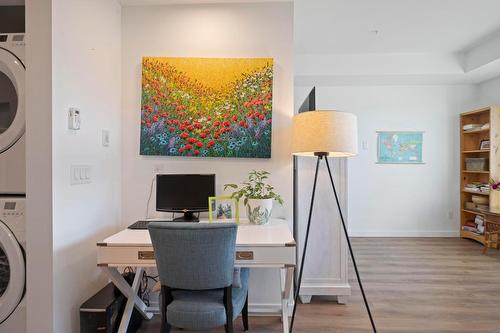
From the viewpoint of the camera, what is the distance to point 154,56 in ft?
8.04

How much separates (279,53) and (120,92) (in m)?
1.38

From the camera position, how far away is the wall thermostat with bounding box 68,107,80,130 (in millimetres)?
1787

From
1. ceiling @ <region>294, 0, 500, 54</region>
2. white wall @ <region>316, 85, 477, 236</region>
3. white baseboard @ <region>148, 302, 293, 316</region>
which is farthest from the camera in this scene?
white wall @ <region>316, 85, 477, 236</region>

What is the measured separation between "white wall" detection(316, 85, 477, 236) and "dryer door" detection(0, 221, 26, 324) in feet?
14.0

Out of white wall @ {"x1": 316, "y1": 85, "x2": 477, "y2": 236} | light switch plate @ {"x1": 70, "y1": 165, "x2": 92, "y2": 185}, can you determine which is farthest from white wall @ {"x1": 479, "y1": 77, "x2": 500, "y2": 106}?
light switch plate @ {"x1": 70, "y1": 165, "x2": 92, "y2": 185}

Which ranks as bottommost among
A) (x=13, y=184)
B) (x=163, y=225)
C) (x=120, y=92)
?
(x=163, y=225)

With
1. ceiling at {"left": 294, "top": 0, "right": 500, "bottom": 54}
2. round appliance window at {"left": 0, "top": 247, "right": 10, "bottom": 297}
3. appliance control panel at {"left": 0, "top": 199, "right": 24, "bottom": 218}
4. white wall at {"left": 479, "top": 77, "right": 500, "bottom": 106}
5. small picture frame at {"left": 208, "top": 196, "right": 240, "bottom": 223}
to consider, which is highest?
ceiling at {"left": 294, "top": 0, "right": 500, "bottom": 54}

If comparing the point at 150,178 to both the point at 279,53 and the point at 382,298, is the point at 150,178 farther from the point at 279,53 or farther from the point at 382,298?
the point at 382,298

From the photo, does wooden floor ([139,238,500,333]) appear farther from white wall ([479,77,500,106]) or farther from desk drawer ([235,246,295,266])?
white wall ([479,77,500,106])

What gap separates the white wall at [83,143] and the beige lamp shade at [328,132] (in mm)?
1494

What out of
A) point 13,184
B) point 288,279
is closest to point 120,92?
point 13,184

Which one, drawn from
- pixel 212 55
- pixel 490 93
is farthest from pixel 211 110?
pixel 490 93

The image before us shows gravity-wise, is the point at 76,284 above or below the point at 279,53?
Answer: below

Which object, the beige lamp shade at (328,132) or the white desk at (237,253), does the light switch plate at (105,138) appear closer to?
the white desk at (237,253)
